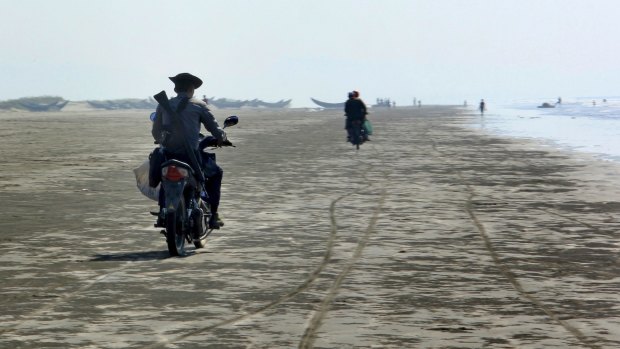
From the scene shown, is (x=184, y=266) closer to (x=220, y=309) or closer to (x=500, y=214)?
(x=220, y=309)

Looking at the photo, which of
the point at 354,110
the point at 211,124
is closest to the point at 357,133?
the point at 354,110

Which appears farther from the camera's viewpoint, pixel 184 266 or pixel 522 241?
pixel 522 241

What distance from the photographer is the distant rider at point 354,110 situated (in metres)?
33.6

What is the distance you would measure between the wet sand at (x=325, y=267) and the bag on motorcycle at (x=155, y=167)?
677 mm

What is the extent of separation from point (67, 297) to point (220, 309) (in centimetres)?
127

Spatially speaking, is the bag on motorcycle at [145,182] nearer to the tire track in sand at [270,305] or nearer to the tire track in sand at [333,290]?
the tire track in sand at [270,305]

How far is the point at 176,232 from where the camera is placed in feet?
35.4

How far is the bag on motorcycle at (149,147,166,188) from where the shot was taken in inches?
436

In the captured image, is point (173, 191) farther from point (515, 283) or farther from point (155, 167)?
point (515, 283)

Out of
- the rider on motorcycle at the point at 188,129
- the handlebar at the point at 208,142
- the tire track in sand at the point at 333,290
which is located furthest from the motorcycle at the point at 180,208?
the tire track in sand at the point at 333,290

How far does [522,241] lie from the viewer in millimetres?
11734

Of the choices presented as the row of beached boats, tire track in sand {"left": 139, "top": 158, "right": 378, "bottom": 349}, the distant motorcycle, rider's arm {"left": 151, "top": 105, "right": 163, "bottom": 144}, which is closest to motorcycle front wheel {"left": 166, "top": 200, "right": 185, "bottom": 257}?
rider's arm {"left": 151, "top": 105, "right": 163, "bottom": 144}

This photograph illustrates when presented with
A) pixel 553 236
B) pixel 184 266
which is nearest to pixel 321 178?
pixel 553 236

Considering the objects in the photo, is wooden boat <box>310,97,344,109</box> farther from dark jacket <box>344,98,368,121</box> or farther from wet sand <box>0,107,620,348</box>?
wet sand <box>0,107,620,348</box>
